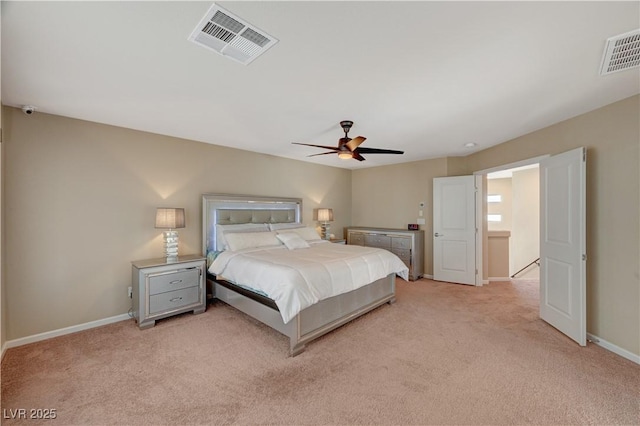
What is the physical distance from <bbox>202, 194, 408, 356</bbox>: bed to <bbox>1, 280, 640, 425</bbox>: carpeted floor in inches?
10.1

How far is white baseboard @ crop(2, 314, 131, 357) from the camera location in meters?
2.80

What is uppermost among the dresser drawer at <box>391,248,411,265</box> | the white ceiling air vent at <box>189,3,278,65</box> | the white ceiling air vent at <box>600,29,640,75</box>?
the white ceiling air vent at <box>189,3,278,65</box>

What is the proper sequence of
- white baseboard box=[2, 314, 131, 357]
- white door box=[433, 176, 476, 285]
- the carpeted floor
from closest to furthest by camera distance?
the carpeted floor
white baseboard box=[2, 314, 131, 357]
white door box=[433, 176, 476, 285]

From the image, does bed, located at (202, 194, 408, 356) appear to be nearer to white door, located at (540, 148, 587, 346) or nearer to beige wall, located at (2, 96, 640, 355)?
beige wall, located at (2, 96, 640, 355)

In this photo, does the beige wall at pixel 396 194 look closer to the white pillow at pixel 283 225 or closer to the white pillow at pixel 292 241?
the white pillow at pixel 283 225

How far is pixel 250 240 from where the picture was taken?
409 cm

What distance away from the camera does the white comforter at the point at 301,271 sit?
8.73 ft

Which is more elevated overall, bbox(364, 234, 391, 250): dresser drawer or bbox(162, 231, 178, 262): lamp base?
bbox(162, 231, 178, 262): lamp base

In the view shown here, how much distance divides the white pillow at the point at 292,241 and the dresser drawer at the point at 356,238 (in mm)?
2248

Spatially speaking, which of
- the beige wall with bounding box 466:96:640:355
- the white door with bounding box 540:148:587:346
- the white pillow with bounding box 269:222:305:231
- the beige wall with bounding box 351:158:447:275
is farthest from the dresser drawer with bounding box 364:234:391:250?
the beige wall with bounding box 466:96:640:355

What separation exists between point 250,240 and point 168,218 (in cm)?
114

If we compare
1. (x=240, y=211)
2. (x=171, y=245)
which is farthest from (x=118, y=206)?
(x=240, y=211)

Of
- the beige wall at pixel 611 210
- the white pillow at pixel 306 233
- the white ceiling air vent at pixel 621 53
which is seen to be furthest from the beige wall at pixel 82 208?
the beige wall at pixel 611 210

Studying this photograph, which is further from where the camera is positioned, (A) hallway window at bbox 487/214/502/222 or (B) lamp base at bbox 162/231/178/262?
(A) hallway window at bbox 487/214/502/222
